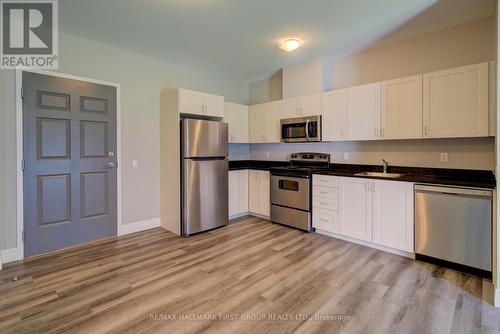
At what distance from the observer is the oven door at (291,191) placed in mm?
3879

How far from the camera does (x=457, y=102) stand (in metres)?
2.77

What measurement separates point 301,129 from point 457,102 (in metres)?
2.01

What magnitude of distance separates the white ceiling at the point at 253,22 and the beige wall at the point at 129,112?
0.69ft

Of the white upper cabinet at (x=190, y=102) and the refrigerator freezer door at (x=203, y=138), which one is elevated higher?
the white upper cabinet at (x=190, y=102)

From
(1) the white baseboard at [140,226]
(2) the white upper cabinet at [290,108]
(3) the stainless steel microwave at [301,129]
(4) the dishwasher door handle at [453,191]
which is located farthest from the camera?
(2) the white upper cabinet at [290,108]

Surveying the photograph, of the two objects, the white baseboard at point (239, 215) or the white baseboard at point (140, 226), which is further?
the white baseboard at point (239, 215)

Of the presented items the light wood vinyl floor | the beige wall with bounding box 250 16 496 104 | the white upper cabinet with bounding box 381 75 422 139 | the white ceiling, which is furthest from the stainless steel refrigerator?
the white upper cabinet with bounding box 381 75 422 139

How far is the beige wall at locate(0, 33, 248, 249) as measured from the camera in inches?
111

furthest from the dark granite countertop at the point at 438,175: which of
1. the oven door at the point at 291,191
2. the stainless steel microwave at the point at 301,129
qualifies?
the stainless steel microwave at the point at 301,129

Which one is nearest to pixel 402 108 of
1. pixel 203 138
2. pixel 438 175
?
pixel 438 175

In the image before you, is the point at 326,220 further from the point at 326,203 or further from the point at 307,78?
the point at 307,78

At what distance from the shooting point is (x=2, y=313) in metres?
1.97

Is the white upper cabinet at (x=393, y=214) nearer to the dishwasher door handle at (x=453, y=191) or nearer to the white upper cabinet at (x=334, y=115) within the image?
the dishwasher door handle at (x=453, y=191)

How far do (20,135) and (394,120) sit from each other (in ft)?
14.7
